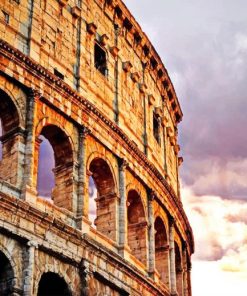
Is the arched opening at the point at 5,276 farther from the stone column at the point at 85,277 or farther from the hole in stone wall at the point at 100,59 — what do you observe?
the hole in stone wall at the point at 100,59

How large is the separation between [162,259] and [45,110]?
26.0 ft

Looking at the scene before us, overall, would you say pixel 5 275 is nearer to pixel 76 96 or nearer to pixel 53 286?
pixel 53 286

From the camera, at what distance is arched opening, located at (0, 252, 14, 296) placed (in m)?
18.3

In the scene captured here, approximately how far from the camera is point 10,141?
67.6ft

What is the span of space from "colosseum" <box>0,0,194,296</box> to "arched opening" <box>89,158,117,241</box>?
32 millimetres

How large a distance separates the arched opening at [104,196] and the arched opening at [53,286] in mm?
3466

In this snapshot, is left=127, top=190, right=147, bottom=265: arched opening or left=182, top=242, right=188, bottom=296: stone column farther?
left=182, top=242, right=188, bottom=296: stone column

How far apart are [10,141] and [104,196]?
4.27 m

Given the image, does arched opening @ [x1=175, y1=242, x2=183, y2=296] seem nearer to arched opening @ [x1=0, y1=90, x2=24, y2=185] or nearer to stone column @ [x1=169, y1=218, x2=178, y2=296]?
stone column @ [x1=169, y1=218, x2=178, y2=296]

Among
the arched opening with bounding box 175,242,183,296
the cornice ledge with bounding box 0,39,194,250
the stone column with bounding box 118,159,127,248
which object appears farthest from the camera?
the arched opening with bounding box 175,242,183,296

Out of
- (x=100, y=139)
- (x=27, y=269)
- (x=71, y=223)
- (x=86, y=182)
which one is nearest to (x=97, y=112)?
(x=100, y=139)

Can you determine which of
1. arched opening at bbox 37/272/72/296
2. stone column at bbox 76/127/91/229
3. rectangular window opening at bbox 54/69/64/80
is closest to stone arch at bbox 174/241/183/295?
stone column at bbox 76/127/91/229

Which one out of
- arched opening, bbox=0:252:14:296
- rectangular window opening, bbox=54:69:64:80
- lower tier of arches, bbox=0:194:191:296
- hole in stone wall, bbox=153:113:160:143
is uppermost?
hole in stone wall, bbox=153:113:160:143

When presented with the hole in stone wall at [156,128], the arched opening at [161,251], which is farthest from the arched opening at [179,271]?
the hole in stone wall at [156,128]
